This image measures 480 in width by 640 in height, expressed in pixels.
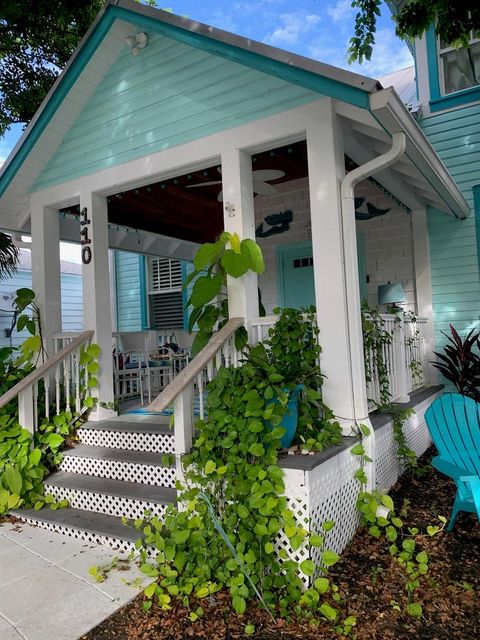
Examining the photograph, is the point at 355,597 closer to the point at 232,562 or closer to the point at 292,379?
the point at 232,562

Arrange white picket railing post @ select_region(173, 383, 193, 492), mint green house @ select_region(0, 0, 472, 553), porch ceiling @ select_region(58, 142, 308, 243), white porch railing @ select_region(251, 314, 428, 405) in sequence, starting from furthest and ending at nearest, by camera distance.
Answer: porch ceiling @ select_region(58, 142, 308, 243) → white porch railing @ select_region(251, 314, 428, 405) → mint green house @ select_region(0, 0, 472, 553) → white picket railing post @ select_region(173, 383, 193, 492)

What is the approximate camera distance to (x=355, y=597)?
2.34m

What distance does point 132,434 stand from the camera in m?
3.77

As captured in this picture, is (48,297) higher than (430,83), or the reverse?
(430,83)

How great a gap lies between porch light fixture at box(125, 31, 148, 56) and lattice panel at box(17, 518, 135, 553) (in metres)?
3.94

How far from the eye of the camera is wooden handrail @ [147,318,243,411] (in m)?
2.57

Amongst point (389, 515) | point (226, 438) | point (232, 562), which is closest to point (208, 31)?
point (226, 438)

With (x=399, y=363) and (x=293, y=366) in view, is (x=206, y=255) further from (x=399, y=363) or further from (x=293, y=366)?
(x=399, y=363)

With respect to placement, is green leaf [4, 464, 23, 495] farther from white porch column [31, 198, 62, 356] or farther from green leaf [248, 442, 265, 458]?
green leaf [248, 442, 265, 458]

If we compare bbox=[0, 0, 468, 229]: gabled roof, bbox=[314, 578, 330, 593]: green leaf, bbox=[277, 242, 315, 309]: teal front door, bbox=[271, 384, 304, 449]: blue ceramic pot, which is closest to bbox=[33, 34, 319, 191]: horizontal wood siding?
bbox=[0, 0, 468, 229]: gabled roof

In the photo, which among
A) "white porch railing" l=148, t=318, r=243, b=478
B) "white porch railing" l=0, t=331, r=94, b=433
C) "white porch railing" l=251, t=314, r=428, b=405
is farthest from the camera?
"white porch railing" l=0, t=331, r=94, b=433

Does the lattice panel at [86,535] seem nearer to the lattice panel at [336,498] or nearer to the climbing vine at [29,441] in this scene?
the climbing vine at [29,441]

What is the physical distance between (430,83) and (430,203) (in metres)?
1.70

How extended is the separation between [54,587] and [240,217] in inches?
106
